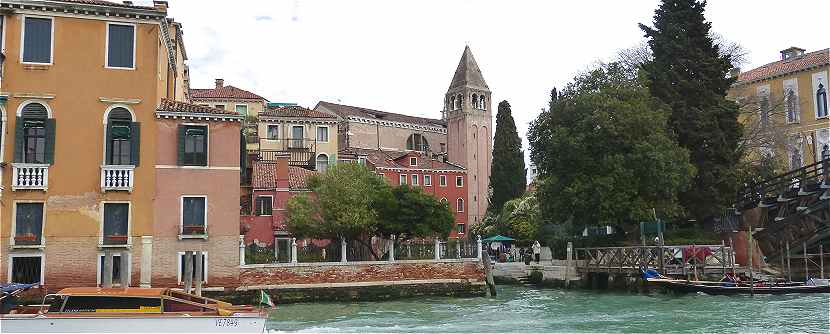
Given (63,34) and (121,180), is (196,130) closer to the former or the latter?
(121,180)

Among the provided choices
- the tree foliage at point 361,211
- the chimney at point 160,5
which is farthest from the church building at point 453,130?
the chimney at point 160,5

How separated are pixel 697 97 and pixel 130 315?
21981 millimetres

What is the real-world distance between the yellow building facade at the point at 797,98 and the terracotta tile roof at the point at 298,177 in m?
20.1

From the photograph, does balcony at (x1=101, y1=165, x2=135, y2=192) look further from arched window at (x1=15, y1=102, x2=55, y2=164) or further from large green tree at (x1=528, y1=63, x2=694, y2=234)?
large green tree at (x1=528, y1=63, x2=694, y2=234)

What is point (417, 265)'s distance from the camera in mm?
23328

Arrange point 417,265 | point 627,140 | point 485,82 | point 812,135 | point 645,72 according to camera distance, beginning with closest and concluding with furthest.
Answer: point 417,265 < point 627,140 < point 645,72 < point 812,135 < point 485,82

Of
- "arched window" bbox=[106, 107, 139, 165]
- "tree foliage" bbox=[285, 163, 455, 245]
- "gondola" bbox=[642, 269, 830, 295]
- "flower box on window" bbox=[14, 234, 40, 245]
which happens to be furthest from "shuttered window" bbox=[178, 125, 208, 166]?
"gondola" bbox=[642, 269, 830, 295]

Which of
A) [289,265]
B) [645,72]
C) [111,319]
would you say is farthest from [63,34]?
[645,72]

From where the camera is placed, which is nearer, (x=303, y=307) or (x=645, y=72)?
(x=303, y=307)

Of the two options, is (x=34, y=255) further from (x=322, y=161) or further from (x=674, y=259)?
(x=322, y=161)

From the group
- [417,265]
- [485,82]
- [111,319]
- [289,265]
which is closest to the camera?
[111,319]

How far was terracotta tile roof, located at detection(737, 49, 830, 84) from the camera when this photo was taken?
124ft

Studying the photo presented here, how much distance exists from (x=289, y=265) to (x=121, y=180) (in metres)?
5.14

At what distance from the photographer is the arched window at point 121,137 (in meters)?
20.0
